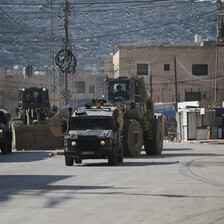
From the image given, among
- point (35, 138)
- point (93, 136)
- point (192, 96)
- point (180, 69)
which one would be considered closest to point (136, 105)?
point (35, 138)

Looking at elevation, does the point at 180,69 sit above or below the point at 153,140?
above

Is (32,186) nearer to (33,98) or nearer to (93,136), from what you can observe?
(93,136)

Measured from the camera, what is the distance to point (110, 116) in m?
28.1

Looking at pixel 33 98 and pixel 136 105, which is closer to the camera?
pixel 136 105

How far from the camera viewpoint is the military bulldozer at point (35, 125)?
40.7 metres

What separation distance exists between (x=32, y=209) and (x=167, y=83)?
86.2 m

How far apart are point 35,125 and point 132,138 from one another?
10.3 m

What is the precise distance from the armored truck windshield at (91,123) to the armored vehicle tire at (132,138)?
341cm

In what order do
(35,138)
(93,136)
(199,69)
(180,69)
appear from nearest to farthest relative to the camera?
(93,136)
(35,138)
(180,69)
(199,69)

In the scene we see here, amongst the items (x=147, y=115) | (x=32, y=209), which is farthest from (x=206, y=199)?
(x=147, y=115)

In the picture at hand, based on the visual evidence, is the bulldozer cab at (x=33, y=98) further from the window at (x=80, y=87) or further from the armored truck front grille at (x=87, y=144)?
the window at (x=80, y=87)

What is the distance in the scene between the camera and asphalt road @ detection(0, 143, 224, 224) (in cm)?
1201

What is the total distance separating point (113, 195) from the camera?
15.5 metres

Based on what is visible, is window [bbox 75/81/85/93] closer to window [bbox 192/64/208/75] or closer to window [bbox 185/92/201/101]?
window [bbox 185/92/201/101]
